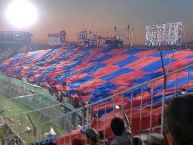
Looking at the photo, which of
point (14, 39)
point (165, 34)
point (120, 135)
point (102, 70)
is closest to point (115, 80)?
point (102, 70)

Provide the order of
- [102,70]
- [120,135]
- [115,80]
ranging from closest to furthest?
[120,135], [115,80], [102,70]

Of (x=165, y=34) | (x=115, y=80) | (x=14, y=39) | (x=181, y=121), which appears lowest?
(x=14, y=39)

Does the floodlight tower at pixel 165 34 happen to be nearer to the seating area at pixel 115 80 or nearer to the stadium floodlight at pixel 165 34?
the stadium floodlight at pixel 165 34

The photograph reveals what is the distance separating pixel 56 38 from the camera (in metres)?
36.3

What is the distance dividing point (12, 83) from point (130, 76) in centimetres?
752

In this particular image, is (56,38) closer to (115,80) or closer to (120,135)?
(115,80)

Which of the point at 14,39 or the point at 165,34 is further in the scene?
the point at 14,39

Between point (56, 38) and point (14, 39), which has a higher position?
point (56, 38)

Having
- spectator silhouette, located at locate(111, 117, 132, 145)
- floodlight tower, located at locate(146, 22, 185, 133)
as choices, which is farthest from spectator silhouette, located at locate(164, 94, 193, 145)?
floodlight tower, located at locate(146, 22, 185, 133)

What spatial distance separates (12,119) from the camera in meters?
12.2

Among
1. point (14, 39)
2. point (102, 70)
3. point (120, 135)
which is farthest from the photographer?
point (14, 39)

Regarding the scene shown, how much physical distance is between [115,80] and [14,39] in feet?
101

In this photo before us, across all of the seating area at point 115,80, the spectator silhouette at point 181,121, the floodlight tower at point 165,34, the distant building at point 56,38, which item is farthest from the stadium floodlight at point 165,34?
the spectator silhouette at point 181,121

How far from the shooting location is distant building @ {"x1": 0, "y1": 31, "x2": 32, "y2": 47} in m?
41.7
